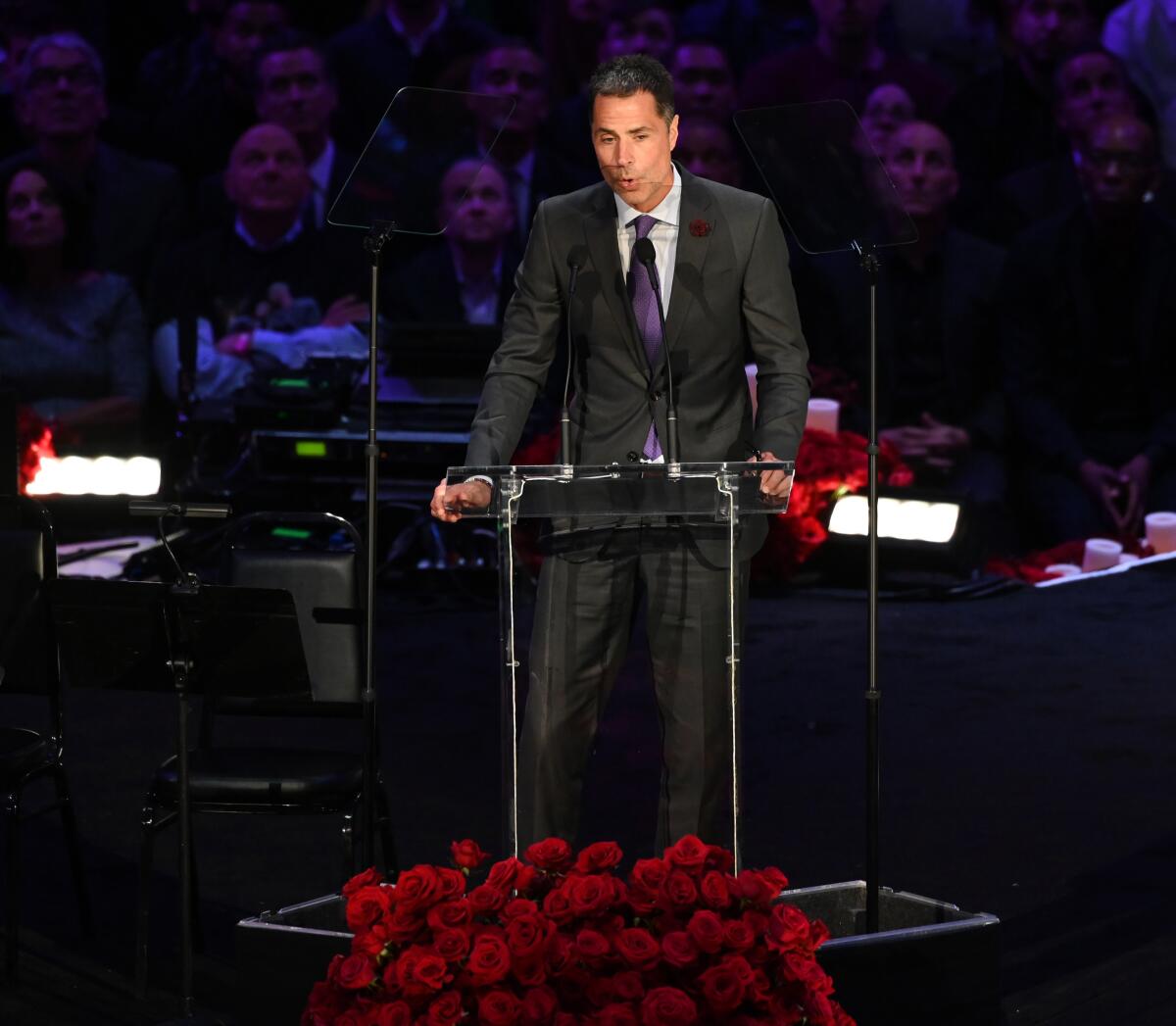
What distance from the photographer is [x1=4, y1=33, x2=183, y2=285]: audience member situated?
7758 mm

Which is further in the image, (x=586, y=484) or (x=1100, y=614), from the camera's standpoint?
(x=1100, y=614)

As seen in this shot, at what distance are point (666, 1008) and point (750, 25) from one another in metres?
6.56

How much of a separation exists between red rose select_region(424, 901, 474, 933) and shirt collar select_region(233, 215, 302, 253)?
18.1 ft

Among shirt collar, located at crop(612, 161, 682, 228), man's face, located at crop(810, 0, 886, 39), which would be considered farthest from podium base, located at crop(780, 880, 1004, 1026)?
man's face, located at crop(810, 0, 886, 39)

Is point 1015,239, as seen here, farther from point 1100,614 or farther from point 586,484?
point 586,484

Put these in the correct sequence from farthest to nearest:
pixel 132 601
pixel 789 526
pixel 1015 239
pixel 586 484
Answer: pixel 1015 239 → pixel 789 526 → pixel 132 601 → pixel 586 484

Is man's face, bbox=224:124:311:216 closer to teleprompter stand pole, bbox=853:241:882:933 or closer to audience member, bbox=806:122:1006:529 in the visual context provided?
audience member, bbox=806:122:1006:529

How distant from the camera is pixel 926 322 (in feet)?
24.3

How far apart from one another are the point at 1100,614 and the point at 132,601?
380 cm

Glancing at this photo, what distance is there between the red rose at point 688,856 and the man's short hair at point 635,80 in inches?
43.3

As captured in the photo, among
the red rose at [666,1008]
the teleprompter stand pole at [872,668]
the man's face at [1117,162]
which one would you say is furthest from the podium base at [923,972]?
the man's face at [1117,162]

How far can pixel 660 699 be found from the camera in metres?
2.99

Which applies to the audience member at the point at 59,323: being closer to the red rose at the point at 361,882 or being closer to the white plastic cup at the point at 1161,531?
the white plastic cup at the point at 1161,531

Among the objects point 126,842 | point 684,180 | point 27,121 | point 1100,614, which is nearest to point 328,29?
point 27,121
